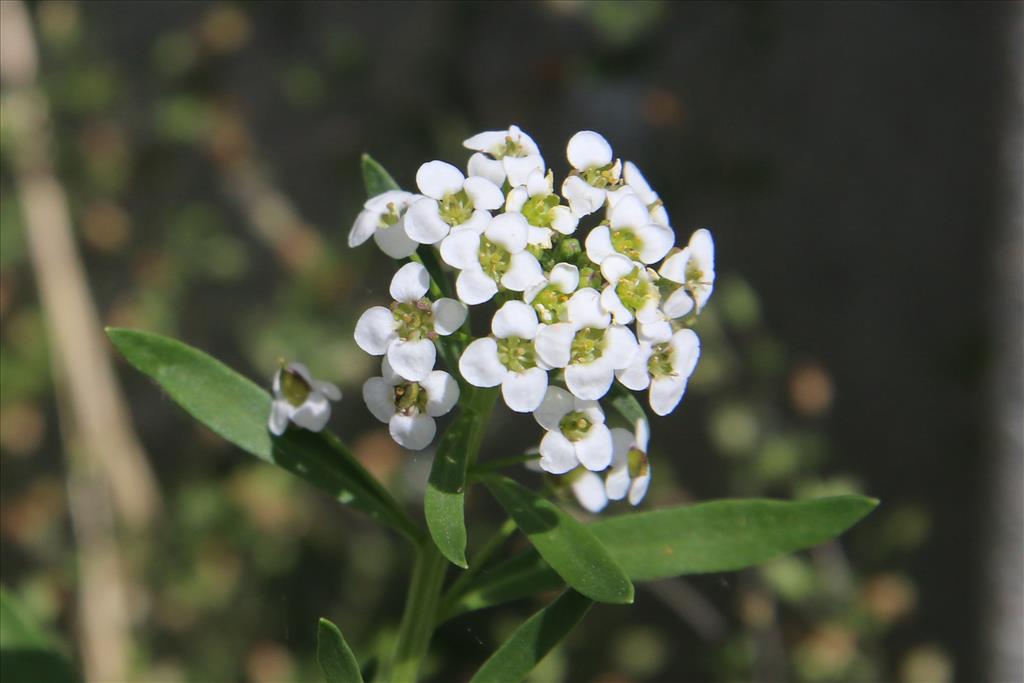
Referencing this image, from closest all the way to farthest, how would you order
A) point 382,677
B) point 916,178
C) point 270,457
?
point 270,457
point 382,677
point 916,178

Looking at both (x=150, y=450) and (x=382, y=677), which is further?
(x=150, y=450)

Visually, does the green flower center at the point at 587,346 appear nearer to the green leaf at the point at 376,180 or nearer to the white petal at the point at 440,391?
the white petal at the point at 440,391

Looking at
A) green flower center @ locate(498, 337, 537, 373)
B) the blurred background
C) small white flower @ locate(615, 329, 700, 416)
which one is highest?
green flower center @ locate(498, 337, 537, 373)

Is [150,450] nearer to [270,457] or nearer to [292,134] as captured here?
[292,134]

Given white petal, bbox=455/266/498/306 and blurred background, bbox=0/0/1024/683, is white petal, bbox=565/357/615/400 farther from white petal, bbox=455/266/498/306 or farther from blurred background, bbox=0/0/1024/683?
blurred background, bbox=0/0/1024/683

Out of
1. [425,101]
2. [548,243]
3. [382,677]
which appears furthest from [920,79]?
[382,677]

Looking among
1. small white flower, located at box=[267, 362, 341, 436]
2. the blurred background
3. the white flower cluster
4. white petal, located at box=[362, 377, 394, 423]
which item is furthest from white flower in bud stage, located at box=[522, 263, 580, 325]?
the blurred background

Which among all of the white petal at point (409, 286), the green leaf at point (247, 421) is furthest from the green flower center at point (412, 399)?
the green leaf at point (247, 421)
